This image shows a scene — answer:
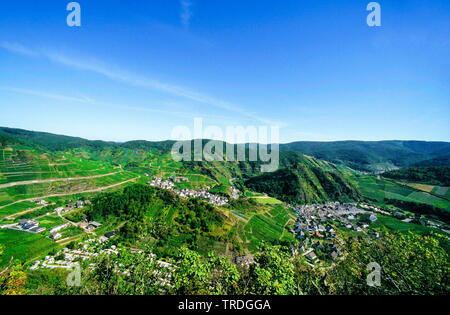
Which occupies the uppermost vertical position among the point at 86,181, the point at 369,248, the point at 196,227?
the point at 369,248

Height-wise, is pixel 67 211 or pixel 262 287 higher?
pixel 262 287

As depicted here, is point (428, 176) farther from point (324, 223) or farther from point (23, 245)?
point (23, 245)

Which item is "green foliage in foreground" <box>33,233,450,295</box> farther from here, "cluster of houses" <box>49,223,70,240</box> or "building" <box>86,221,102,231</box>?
"building" <box>86,221,102,231</box>

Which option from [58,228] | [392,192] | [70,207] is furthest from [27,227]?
[392,192]

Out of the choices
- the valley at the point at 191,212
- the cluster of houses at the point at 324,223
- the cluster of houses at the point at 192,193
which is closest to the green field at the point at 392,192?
the valley at the point at 191,212

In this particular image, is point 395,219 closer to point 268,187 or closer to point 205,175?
point 268,187

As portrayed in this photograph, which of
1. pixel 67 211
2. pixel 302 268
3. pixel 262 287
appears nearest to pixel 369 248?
pixel 302 268

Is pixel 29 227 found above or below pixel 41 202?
below
